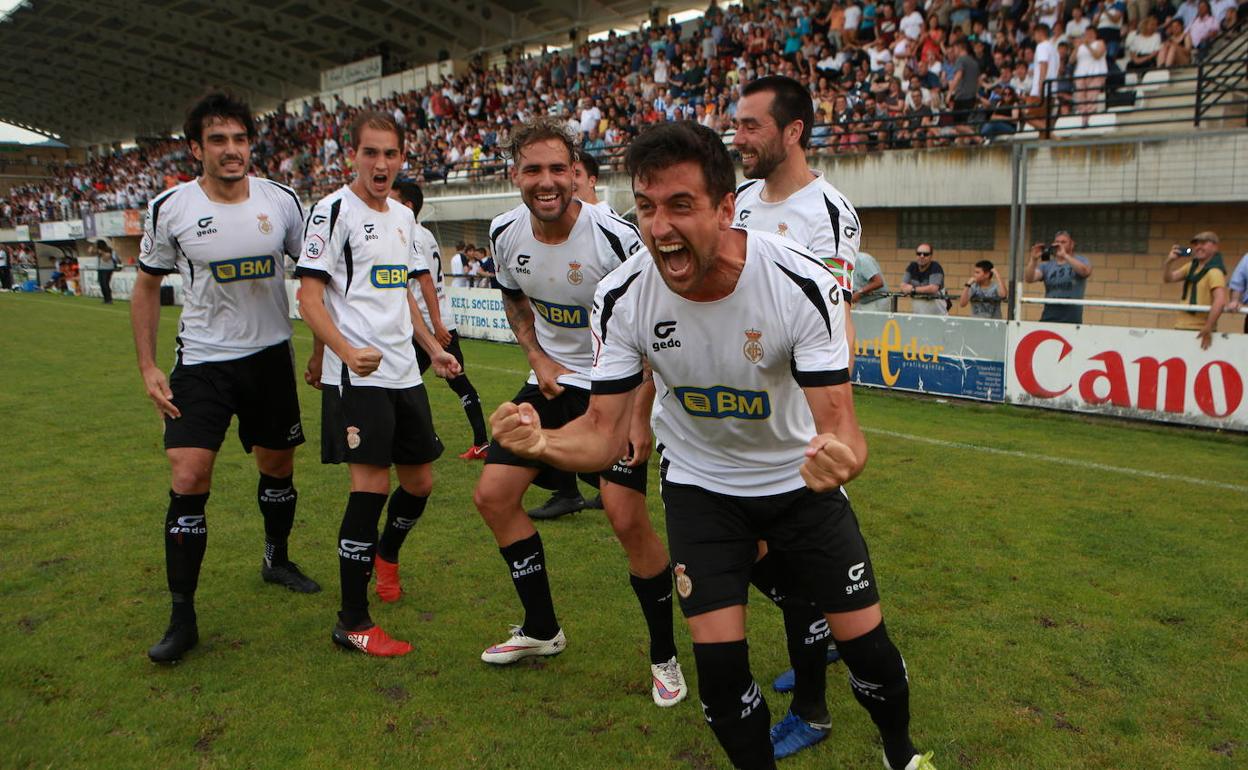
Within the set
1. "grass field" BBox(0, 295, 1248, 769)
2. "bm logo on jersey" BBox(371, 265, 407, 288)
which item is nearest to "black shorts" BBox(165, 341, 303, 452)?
"bm logo on jersey" BBox(371, 265, 407, 288)

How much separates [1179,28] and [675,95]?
1092 centimetres

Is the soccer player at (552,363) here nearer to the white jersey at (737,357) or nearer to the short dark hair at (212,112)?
the white jersey at (737,357)

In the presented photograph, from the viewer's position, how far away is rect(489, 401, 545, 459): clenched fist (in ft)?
8.79

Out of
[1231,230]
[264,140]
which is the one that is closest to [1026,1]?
[1231,230]

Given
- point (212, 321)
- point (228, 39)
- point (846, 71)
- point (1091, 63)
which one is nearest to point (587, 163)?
point (212, 321)

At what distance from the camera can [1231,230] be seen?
45.6ft

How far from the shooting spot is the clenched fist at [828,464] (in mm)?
2416

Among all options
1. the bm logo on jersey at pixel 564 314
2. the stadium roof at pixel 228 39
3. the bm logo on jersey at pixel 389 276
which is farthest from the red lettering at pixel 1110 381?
the stadium roof at pixel 228 39

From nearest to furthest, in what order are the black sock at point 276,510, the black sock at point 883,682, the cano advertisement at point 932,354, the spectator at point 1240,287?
the black sock at point 883,682
the black sock at point 276,510
the spectator at point 1240,287
the cano advertisement at point 932,354

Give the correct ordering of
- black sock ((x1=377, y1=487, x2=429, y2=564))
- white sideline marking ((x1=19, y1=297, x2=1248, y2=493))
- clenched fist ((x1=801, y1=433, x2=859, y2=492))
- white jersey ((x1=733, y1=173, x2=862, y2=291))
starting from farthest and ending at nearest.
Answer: white sideline marking ((x1=19, y1=297, x2=1248, y2=493))
black sock ((x1=377, y1=487, x2=429, y2=564))
white jersey ((x1=733, y1=173, x2=862, y2=291))
clenched fist ((x1=801, y1=433, x2=859, y2=492))

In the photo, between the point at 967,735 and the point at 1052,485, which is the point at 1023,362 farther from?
the point at 967,735

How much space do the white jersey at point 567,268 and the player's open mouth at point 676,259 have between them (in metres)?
1.81

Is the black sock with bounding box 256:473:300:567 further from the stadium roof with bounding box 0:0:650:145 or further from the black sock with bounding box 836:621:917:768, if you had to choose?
the stadium roof with bounding box 0:0:650:145

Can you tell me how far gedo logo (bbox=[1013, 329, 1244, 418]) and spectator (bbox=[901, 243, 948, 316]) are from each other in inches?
55.6
